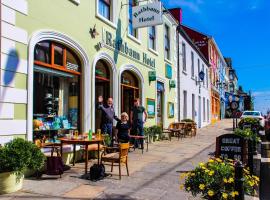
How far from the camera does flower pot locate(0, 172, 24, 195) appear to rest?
584 cm

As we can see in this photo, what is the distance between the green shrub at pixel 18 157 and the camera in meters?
5.89

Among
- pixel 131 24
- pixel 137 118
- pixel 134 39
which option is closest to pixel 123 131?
pixel 137 118

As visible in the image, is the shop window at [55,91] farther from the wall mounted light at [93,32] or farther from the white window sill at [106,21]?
the white window sill at [106,21]

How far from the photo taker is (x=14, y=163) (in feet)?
19.4

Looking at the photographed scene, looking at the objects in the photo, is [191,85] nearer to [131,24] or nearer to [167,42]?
[167,42]

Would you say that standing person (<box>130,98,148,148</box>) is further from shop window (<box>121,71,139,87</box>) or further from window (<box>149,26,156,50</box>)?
window (<box>149,26,156,50</box>)

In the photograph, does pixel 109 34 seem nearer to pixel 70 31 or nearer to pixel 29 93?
pixel 70 31

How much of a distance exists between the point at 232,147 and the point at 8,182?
4642mm

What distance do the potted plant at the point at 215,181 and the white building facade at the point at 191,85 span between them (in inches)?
630

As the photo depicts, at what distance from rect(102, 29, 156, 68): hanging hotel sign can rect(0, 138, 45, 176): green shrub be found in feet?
18.4

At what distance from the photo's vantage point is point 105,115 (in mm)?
10359

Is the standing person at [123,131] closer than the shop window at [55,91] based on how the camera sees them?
No

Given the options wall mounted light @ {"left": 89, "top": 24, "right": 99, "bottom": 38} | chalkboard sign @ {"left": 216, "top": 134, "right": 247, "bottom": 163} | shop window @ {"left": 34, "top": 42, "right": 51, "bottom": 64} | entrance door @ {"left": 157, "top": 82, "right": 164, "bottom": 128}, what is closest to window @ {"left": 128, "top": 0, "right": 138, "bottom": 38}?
wall mounted light @ {"left": 89, "top": 24, "right": 99, "bottom": 38}

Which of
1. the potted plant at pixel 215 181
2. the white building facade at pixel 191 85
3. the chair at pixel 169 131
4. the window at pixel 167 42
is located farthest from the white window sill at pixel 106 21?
the white building facade at pixel 191 85
